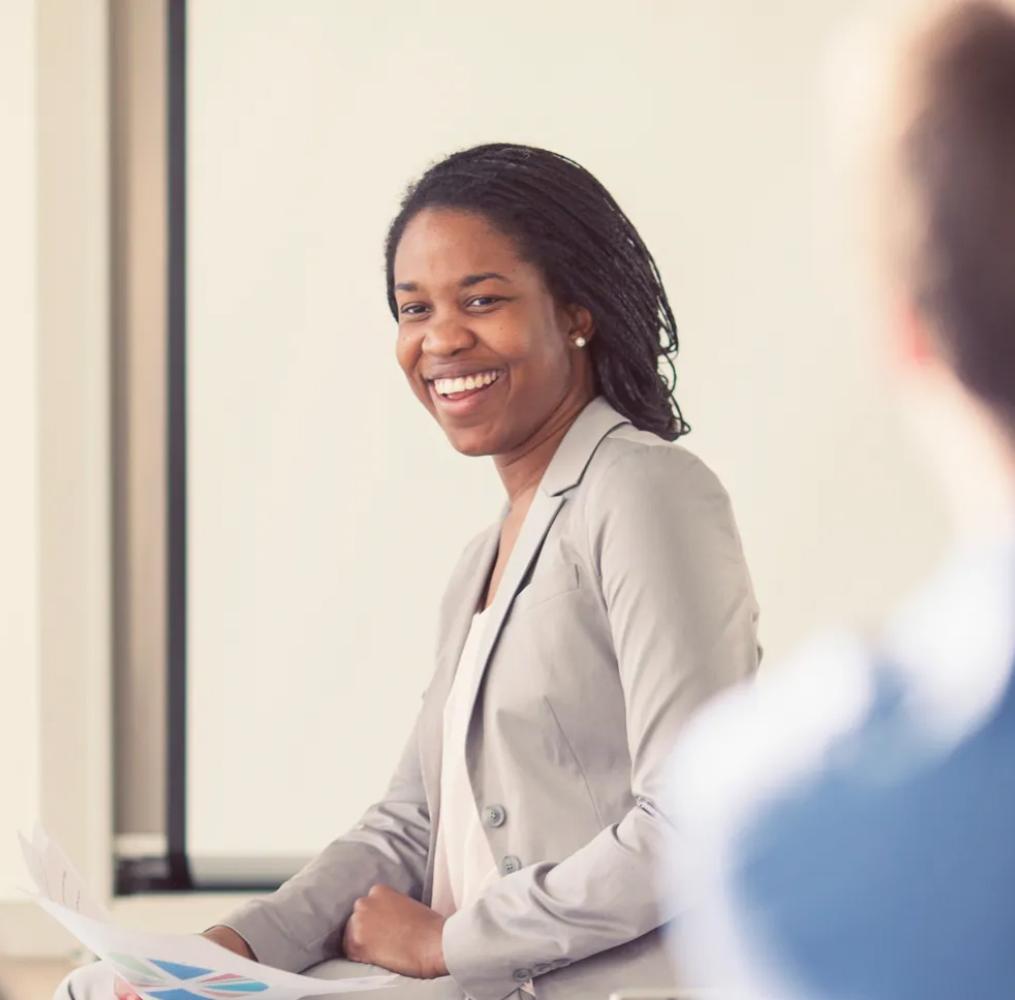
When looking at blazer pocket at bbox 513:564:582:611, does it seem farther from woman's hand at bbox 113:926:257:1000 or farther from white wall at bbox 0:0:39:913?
white wall at bbox 0:0:39:913

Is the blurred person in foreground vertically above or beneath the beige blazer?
above

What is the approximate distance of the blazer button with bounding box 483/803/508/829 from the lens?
4.49 feet

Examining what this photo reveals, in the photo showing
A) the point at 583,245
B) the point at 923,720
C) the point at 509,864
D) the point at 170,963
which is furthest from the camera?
the point at 583,245

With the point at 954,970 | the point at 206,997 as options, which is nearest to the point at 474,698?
the point at 206,997

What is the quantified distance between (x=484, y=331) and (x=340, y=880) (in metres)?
0.58

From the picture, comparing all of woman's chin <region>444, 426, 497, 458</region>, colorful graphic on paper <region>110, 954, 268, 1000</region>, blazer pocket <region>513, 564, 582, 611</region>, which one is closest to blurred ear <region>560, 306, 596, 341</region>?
woman's chin <region>444, 426, 497, 458</region>

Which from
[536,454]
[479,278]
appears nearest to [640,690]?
[536,454]

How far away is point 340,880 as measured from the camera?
4.94 feet

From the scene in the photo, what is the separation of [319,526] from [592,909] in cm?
146

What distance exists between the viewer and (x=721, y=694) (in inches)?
49.3

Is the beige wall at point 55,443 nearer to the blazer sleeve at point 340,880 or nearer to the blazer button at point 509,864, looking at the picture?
the blazer sleeve at point 340,880

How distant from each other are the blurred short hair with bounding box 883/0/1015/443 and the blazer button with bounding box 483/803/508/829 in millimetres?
975

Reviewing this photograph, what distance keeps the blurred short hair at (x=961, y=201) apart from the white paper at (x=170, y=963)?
0.97 metres

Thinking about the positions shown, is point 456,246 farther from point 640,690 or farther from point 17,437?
point 17,437
